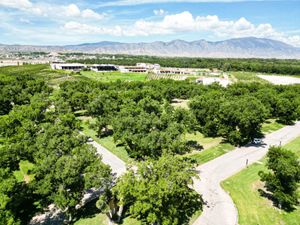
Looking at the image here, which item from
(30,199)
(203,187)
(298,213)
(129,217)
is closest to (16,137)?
(30,199)

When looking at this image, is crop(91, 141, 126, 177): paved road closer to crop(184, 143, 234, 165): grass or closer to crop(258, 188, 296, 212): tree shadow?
crop(184, 143, 234, 165): grass

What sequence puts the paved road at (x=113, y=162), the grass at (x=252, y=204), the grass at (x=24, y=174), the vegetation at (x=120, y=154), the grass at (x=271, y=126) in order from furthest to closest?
the grass at (x=271, y=126)
the paved road at (x=113, y=162)
the grass at (x=24, y=174)
the grass at (x=252, y=204)
the vegetation at (x=120, y=154)

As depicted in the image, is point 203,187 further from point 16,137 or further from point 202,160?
point 16,137

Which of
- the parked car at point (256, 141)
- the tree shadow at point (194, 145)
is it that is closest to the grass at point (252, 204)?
the tree shadow at point (194, 145)


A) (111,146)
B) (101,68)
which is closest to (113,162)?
(111,146)

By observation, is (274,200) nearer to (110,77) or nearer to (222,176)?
(222,176)

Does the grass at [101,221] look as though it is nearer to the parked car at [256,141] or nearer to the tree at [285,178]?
the tree at [285,178]

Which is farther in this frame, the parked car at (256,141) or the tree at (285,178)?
the parked car at (256,141)

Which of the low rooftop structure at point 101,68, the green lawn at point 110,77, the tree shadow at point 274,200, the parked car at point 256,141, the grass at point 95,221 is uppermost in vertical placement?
the grass at point 95,221
